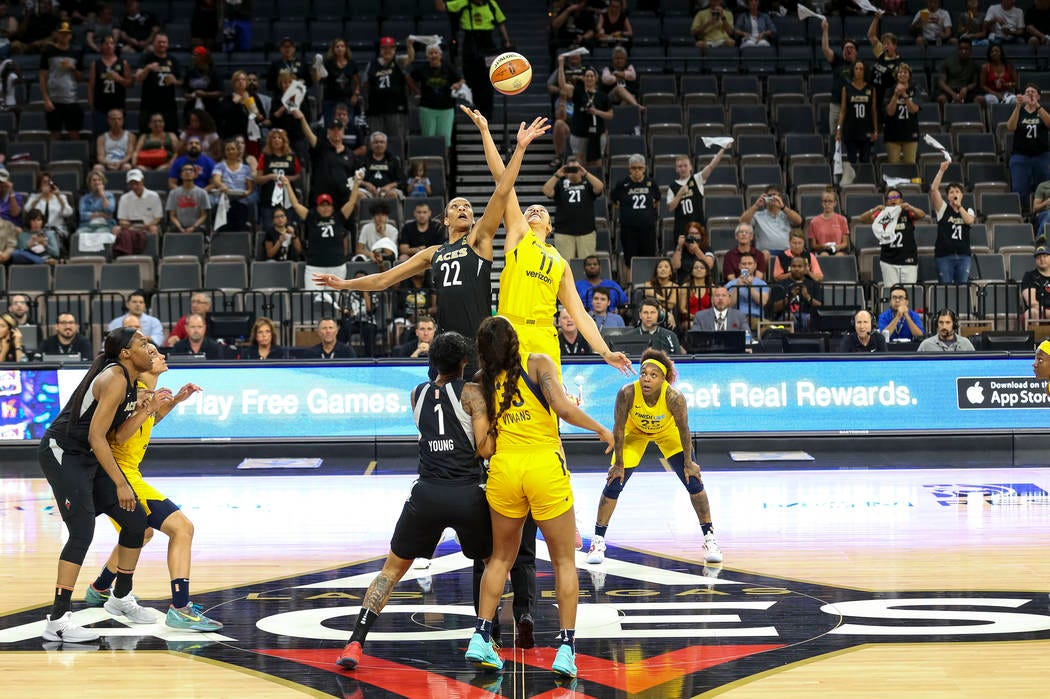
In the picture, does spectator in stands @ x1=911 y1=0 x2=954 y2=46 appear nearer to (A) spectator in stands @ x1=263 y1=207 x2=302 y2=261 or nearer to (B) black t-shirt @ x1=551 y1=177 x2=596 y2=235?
(B) black t-shirt @ x1=551 y1=177 x2=596 y2=235

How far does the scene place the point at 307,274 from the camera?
17.3 metres

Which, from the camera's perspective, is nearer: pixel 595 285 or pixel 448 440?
pixel 448 440

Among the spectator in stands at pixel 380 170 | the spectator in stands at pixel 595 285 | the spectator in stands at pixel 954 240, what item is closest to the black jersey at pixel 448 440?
the spectator in stands at pixel 595 285

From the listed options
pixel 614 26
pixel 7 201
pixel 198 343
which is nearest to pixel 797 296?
pixel 198 343

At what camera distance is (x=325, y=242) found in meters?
17.2

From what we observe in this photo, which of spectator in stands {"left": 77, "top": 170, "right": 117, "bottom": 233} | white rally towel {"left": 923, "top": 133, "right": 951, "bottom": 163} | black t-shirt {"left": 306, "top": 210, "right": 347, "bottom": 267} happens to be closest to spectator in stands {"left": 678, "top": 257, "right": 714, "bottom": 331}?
white rally towel {"left": 923, "top": 133, "right": 951, "bottom": 163}

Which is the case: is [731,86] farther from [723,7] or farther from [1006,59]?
[1006,59]

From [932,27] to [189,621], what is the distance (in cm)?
1844

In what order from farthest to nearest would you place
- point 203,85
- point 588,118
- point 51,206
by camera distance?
point 203,85, point 588,118, point 51,206

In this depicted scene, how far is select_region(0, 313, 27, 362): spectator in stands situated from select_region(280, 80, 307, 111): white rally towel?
5777 millimetres

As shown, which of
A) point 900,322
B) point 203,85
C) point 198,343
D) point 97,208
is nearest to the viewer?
point 198,343

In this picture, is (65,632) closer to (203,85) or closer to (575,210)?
(575,210)

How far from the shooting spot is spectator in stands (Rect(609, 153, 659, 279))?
698 inches

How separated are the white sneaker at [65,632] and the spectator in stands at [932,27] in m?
18.6
